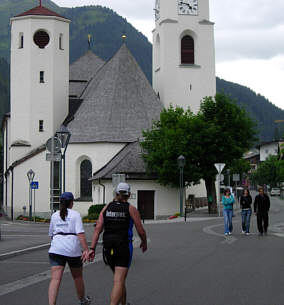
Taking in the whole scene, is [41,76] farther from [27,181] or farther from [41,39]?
[27,181]

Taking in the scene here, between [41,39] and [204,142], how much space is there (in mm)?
19204

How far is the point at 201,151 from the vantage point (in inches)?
1852

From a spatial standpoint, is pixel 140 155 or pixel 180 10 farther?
pixel 180 10

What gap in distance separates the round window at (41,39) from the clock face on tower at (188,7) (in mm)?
11757

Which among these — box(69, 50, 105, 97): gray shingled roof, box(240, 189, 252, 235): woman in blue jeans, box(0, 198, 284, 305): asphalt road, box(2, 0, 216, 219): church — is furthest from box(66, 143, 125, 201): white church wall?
box(0, 198, 284, 305): asphalt road

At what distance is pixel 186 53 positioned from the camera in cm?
5959

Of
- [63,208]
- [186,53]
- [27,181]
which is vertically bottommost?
[63,208]

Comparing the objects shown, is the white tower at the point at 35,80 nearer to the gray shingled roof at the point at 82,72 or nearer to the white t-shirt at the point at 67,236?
the gray shingled roof at the point at 82,72

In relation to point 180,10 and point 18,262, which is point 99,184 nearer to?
point 180,10

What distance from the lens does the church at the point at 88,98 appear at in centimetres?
5519

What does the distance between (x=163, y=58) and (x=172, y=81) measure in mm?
2176

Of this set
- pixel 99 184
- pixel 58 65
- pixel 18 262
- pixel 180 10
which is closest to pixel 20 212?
pixel 99 184

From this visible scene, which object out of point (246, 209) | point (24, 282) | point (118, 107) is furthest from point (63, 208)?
point (118, 107)

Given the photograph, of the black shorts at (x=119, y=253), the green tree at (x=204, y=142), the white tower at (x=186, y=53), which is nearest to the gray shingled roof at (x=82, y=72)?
the white tower at (x=186, y=53)
